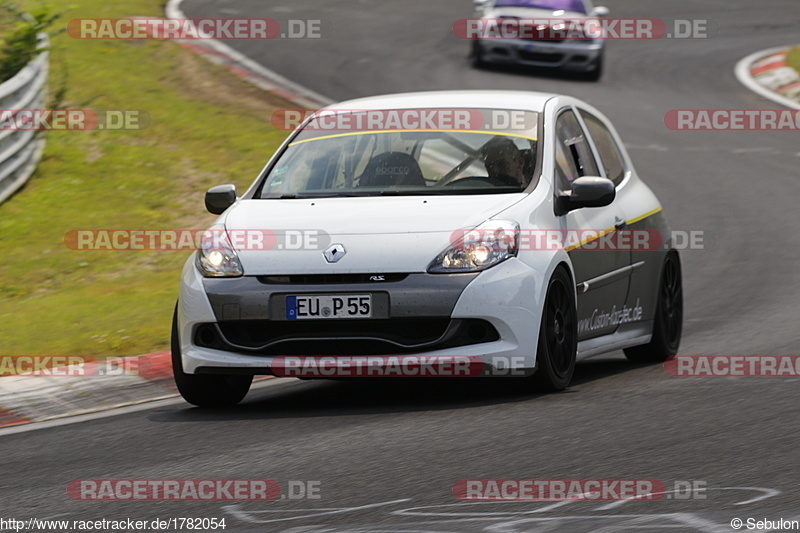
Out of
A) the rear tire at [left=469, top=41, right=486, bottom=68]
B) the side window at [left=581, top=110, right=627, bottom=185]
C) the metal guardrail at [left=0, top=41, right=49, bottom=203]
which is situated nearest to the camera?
the side window at [left=581, top=110, right=627, bottom=185]

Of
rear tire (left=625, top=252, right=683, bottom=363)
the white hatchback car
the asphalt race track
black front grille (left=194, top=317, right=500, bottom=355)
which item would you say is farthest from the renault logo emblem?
rear tire (left=625, top=252, right=683, bottom=363)

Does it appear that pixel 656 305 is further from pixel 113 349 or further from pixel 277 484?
pixel 277 484

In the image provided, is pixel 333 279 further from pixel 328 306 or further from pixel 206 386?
pixel 206 386

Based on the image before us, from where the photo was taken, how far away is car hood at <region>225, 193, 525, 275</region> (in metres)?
7.09

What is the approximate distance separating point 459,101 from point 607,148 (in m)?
1.18

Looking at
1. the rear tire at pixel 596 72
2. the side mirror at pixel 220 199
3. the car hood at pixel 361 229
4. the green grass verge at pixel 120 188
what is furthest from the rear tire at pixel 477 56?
the car hood at pixel 361 229

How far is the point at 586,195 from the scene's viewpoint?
7.73 meters

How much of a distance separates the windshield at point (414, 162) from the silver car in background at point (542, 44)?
582 inches

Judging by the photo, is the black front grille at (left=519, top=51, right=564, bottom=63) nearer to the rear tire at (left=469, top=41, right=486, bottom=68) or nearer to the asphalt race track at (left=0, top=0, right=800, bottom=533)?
the rear tire at (left=469, top=41, right=486, bottom=68)

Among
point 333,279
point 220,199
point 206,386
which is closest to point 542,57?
point 220,199

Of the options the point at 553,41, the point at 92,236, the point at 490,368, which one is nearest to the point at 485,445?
the point at 490,368

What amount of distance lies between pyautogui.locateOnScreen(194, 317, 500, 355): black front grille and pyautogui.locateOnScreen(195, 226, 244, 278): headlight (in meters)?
0.27

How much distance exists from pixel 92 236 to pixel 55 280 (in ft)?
4.76

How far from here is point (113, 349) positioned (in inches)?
368
